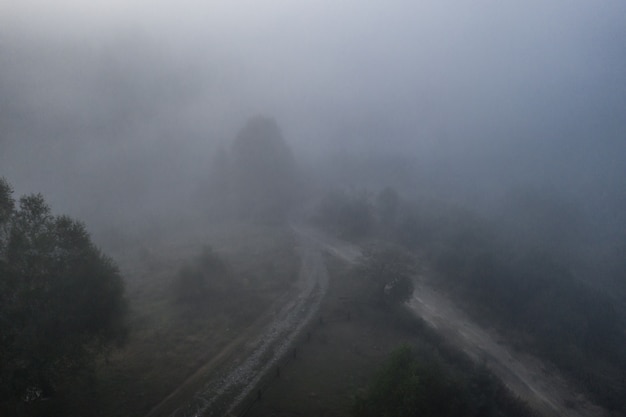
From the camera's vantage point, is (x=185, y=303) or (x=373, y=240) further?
(x=373, y=240)

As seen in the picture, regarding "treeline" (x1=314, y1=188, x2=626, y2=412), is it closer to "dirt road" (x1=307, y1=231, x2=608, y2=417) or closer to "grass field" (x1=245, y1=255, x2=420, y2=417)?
"dirt road" (x1=307, y1=231, x2=608, y2=417)

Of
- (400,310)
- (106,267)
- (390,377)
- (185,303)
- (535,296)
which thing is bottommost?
(535,296)

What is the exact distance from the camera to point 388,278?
4278 centimetres

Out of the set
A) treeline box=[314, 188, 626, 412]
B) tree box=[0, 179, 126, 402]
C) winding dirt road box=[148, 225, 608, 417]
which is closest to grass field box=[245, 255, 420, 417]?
winding dirt road box=[148, 225, 608, 417]

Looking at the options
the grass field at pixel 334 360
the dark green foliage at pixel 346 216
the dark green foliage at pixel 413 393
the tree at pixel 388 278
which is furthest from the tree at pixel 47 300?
the dark green foliage at pixel 346 216

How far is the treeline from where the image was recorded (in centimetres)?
3938

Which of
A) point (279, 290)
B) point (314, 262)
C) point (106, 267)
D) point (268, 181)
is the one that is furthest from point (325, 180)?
point (106, 267)

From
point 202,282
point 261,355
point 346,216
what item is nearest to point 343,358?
point 261,355

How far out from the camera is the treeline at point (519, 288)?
1550 inches

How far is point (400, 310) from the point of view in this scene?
41688mm

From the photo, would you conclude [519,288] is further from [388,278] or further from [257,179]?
[257,179]

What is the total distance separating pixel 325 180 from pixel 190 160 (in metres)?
47.6

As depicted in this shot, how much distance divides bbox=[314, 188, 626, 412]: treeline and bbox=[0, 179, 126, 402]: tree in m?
39.5

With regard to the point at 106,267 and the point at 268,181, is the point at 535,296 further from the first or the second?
the point at 268,181
